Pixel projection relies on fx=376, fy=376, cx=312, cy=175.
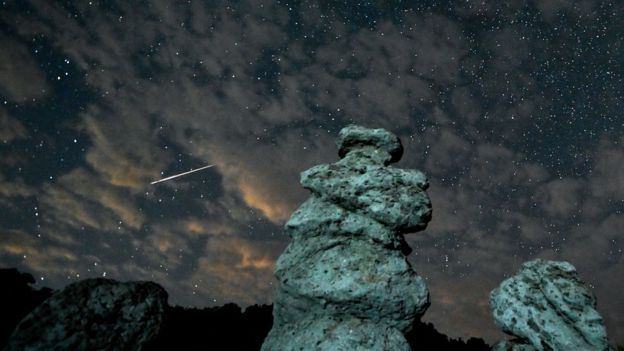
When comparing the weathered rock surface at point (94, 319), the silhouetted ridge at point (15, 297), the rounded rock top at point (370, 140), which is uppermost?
the rounded rock top at point (370, 140)

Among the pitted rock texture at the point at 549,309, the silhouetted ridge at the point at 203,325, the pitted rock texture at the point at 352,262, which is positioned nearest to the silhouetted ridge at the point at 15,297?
the silhouetted ridge at the point at 203,325

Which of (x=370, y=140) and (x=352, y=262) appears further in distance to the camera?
(x=370, y=140)

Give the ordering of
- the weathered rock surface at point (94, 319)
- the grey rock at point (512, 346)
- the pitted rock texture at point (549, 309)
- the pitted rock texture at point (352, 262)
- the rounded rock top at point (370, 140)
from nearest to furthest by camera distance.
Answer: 1. the weathered rock surface at point (94, 319)
2. the pitted rock texture at point (352, 262)
3. the pitted rock texture at point (549, 309)
4. the grey rock at point (512, 346)
5. the rounded rock top at point (370, 140)

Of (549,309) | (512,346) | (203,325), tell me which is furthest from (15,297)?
(549,309)

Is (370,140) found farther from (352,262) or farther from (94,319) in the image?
(94,319)

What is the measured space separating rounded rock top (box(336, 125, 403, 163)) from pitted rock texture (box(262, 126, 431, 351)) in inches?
15.7

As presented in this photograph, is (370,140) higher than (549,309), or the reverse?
(370,140)

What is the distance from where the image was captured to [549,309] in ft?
35.9

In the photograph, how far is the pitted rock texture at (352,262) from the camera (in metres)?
9.51

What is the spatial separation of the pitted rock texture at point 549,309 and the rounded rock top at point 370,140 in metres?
5.68

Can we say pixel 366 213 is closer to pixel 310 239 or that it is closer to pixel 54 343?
pixel 310 239

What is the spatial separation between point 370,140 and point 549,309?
758 centimetres

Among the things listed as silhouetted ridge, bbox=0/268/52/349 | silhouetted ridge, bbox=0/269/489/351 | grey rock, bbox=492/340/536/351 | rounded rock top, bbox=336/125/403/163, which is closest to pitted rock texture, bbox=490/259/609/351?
grey rock, bbox=492/340/536/351

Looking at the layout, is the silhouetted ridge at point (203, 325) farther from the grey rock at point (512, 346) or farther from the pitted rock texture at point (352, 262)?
the grey rock at point (512, 346)
